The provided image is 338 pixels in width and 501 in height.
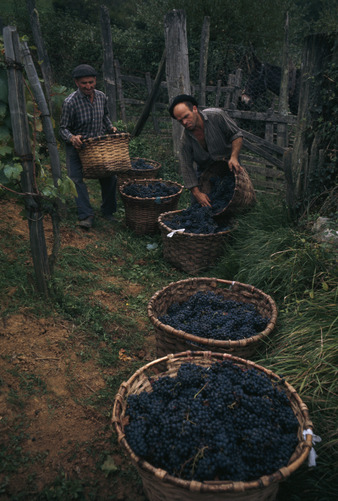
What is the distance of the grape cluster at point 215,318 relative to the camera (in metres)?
2.74

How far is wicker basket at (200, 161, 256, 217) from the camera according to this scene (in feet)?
Answer: 13.2

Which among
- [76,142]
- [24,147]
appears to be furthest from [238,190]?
[24,147]

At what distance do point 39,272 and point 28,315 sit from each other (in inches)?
15.8

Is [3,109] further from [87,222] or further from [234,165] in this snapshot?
[87,222]

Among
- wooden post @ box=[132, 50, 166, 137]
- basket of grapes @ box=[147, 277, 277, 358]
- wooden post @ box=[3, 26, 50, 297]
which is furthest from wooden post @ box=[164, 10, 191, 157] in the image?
basket of grapes @ box=[147, 277, 277, 358]

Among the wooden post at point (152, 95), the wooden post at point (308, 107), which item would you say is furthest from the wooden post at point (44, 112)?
the wooden post at point (152, 95)

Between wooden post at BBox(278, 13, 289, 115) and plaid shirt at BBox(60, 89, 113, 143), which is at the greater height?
wooden post at BBox(278, 13, 289, 115)

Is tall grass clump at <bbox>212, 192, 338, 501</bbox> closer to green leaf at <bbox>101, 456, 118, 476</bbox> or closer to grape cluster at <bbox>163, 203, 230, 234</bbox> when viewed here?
grape cluster at <bbox>163, 203, 230, 234</bbox>

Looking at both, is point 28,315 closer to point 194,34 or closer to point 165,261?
point 165,261

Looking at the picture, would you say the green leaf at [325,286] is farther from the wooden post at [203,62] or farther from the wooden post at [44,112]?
the wooden post at [203,62]

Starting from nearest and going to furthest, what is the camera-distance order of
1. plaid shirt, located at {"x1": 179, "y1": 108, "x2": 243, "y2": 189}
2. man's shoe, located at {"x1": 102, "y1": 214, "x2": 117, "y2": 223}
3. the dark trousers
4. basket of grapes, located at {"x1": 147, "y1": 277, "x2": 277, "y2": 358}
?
basket of grapes, located at {"x1": 147, "y1": 277, "x2": 277, "y2": 358}
plaid shirt, located at {"x1": 179, "y1": 108, "x2": 243, "y2": 189}
the dark trousers
man's shoe, located at {"x1": 102, "y1": 214, "x2": 117, "y2": 223}

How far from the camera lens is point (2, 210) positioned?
4750 millimetres

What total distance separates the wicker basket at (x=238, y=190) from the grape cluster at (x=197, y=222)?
0.42 feet

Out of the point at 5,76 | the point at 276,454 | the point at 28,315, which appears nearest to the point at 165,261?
the point at 28,315
